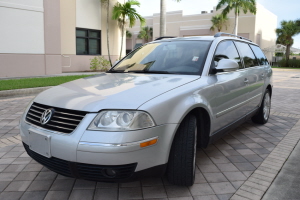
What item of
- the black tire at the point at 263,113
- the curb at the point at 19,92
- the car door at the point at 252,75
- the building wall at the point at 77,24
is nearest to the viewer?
the car door at the point at 252,75

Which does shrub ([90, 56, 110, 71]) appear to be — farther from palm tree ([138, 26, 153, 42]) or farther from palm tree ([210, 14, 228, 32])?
palm tree ([138, 26, 153, 42])

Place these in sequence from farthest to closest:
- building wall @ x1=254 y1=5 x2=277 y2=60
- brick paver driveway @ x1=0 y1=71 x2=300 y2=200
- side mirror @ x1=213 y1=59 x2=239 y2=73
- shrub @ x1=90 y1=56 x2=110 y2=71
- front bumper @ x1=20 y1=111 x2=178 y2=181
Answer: building wall @ x1=254 y1=5 x2=277 y2=60 < shrub @ x1=90 y1=56 x2=110 y2=71 < side mirror @ x1=213 y1=59 x2=239 y2=73 < brick paver driveway @ x1=0 y1=71 x2=300 y2=200 < front bumper @ x1=20 y1=111 x2=178 y2=181

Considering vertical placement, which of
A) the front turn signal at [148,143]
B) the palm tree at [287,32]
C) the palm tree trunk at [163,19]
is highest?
the palm tree at [287,32]

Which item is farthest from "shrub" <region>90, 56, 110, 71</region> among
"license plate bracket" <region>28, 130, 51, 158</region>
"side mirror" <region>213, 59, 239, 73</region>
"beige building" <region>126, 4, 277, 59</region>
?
"beige building" <region>126, 4, 277, 59</region>

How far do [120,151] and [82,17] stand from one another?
51.1ft

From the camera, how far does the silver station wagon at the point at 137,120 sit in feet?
7.43

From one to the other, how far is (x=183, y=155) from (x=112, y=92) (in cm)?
89

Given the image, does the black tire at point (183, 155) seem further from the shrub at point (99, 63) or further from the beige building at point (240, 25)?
the beige building at point (240, 25)

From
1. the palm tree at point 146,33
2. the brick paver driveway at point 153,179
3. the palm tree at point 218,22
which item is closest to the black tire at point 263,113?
the brick paver driveway at point 153,179

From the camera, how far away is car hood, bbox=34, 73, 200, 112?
2.38m

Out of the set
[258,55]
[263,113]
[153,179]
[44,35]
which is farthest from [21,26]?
[153,179]

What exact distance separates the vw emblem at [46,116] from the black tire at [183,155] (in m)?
1.15

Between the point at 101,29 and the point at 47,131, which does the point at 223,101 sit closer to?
the point at 47,131

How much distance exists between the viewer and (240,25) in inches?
1480
